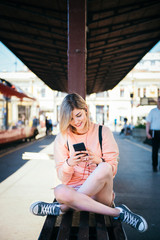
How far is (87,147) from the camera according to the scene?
2.52m

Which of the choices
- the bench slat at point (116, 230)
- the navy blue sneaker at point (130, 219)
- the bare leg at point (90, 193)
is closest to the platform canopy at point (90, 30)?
the bare leg at point (90, 193)

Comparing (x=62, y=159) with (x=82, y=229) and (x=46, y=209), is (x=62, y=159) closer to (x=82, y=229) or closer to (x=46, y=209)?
(x=46, y=209)

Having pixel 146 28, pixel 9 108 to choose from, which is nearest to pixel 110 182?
pixel 146 28

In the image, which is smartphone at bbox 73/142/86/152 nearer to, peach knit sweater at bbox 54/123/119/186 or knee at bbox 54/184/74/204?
peach knit sweater at bbox 54/123/119/186

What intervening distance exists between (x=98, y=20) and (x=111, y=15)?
1.18 feet

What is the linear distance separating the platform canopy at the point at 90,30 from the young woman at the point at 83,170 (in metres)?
3.25

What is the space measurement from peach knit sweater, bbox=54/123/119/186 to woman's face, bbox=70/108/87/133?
0.41ft

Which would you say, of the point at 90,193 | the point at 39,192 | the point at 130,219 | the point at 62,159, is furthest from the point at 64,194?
the point at 39,192

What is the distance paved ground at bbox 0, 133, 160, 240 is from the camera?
2738 millimetres

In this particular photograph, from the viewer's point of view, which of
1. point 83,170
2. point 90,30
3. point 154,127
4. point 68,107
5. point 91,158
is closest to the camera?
point 91,158

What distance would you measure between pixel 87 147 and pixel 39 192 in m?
2.03

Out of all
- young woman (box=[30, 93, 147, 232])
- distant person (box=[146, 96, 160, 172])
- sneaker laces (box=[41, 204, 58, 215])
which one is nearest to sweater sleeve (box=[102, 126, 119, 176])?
young woman (box=[30, 93, 147, 232])

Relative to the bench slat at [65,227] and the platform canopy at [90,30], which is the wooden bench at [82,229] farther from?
the platform canopy at [90,30]

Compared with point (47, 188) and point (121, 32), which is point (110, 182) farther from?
point (121, 32)
